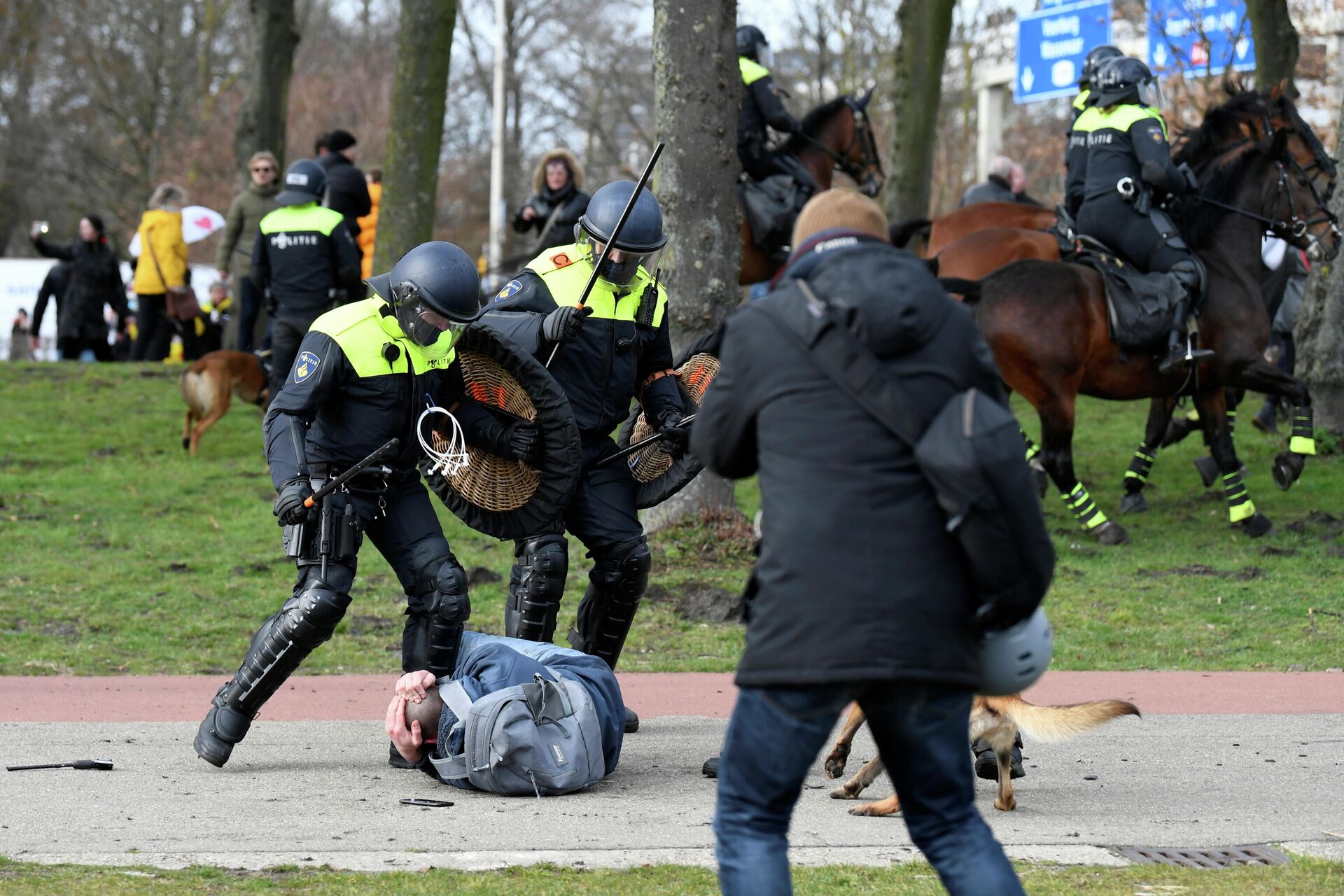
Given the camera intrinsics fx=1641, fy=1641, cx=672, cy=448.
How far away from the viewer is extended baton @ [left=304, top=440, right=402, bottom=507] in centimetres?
567

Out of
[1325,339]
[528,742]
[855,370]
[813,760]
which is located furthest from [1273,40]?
[813,760]

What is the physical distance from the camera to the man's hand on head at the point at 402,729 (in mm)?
5742

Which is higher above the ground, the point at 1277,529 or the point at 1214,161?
the point at 1214,161

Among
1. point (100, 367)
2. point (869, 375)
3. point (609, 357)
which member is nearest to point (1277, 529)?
point (609, 357)

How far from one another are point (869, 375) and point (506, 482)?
3255mm

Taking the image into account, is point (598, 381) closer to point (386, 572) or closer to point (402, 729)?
point (402, 729)

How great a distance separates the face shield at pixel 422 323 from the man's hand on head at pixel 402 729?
1.27 m

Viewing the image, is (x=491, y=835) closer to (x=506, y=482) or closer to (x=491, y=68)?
(x=506, y=482)

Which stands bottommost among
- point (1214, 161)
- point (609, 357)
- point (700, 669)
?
point (700, 669)

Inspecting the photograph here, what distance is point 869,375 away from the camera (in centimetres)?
334

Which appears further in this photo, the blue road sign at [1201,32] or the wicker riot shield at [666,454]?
the blue road sign at [1201,32]

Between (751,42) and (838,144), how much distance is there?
1.36 metres

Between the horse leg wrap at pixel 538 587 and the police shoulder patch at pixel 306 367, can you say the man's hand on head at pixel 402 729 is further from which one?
the police shoulder patch at pixel 306 367

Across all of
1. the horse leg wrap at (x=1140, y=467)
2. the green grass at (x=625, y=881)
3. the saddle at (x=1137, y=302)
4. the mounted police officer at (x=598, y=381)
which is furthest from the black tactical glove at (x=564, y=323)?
the horse leg wrap at (x=1140, y=467)
